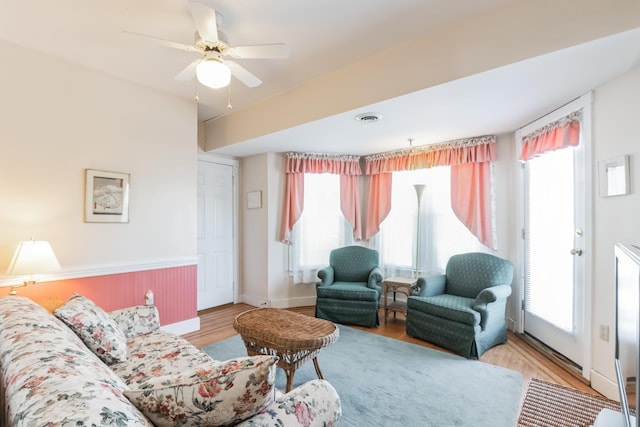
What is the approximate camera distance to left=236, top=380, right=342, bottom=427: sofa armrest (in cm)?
94

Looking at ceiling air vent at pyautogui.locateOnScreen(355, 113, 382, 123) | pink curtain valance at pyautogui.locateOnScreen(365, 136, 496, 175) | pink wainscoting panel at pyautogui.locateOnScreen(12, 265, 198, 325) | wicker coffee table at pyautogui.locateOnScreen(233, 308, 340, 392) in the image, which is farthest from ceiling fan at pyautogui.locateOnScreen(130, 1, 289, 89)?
pink curtain valance at pyautogui.locateOnScreen(365, 136, 496, 175)

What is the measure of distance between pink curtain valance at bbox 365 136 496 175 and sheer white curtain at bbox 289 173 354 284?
2.13 ft

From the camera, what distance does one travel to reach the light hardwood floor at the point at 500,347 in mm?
2432

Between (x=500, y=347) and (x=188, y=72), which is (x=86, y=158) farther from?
(x=500, y=347)

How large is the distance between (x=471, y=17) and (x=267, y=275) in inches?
139

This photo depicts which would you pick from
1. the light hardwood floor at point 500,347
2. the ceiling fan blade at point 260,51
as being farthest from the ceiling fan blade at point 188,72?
the light hardwood floor at point 500,347

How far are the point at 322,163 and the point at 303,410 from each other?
11.8ft

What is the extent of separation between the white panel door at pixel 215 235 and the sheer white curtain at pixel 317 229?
978mm

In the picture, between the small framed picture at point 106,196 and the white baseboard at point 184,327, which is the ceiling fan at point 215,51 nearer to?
the small framed picture at point 106,196

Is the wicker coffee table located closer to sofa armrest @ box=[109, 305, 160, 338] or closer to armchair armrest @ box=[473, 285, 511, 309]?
sofa armrest @ box=[109, 305, 160, 338]

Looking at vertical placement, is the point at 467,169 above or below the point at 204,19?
below

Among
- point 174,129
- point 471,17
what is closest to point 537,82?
point 471,17

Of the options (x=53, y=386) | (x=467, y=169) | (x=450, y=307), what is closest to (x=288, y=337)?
(x=53, y=386)

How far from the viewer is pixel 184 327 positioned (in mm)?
3398
